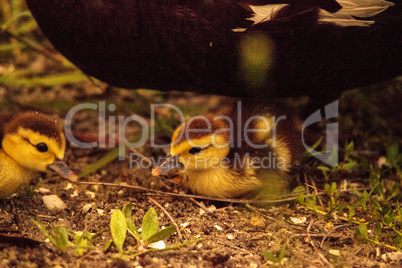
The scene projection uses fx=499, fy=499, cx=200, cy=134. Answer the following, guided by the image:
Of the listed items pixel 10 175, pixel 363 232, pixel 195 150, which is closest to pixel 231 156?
pixel 195 150

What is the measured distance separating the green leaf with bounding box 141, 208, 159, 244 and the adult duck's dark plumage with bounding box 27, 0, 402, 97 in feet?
2.00

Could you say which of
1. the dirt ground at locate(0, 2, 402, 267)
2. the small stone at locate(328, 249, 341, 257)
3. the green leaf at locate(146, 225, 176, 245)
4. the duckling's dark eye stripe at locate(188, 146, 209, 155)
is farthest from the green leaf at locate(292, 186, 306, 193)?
the green leaf at locate(146, 225, 176, 245)

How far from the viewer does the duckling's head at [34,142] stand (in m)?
1.76

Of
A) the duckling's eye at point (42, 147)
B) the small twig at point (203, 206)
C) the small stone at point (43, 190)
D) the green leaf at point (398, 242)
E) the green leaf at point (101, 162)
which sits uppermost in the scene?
the duckling's eye at point (42, 147)

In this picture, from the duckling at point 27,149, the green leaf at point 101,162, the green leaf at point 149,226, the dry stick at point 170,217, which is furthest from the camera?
the green leaf at point 101,162

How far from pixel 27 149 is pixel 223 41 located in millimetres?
797

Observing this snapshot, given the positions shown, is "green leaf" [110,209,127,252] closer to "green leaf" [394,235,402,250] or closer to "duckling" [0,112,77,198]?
"duckling" [0,112,77,198]

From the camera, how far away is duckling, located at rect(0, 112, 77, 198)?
1.76 metres

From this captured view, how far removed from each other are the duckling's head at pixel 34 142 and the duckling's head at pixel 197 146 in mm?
374

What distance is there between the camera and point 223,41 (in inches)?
70.1

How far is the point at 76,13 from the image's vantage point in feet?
5.93

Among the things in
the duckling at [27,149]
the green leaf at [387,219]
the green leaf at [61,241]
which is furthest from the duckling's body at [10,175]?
the green leaf at [387,219]

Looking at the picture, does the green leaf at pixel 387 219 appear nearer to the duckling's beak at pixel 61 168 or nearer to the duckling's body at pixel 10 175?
the duckling's beak at pixel 61 168

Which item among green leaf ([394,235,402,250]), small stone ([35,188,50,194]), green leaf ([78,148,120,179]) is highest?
green leaf ([78,148,120,179])
